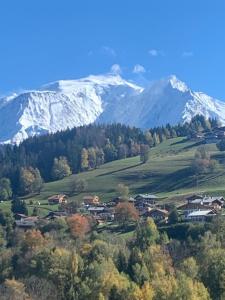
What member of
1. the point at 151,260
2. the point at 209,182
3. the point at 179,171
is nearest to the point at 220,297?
the point at 151,260

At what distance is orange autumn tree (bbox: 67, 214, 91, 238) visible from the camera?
11987 centimetres

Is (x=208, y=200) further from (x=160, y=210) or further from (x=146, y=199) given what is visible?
(x=146, y=199)

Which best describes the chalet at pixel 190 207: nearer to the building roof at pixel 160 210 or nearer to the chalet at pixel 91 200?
the building roof at pixel 160 210

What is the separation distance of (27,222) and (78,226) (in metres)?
20.3

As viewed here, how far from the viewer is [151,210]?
14200cm

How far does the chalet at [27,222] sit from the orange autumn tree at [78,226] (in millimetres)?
11710

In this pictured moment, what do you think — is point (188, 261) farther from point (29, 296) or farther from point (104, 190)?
point (104, 190)

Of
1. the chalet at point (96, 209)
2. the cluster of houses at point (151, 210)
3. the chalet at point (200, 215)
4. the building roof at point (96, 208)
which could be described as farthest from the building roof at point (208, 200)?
the building roof at point (96, 208)

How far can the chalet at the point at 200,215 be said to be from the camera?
12494 cm

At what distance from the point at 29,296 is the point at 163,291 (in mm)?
16089

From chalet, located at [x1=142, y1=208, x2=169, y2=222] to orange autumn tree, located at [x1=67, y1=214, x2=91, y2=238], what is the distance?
565 inches

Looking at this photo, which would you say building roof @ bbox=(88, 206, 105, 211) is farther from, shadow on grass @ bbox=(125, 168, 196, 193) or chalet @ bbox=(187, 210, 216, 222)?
chalet @ bbox=(187, 210, 216, 222)

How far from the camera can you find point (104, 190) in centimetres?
18850

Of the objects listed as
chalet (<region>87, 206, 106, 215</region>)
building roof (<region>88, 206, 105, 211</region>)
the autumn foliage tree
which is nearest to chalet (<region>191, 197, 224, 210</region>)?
the autumn foliage tree
